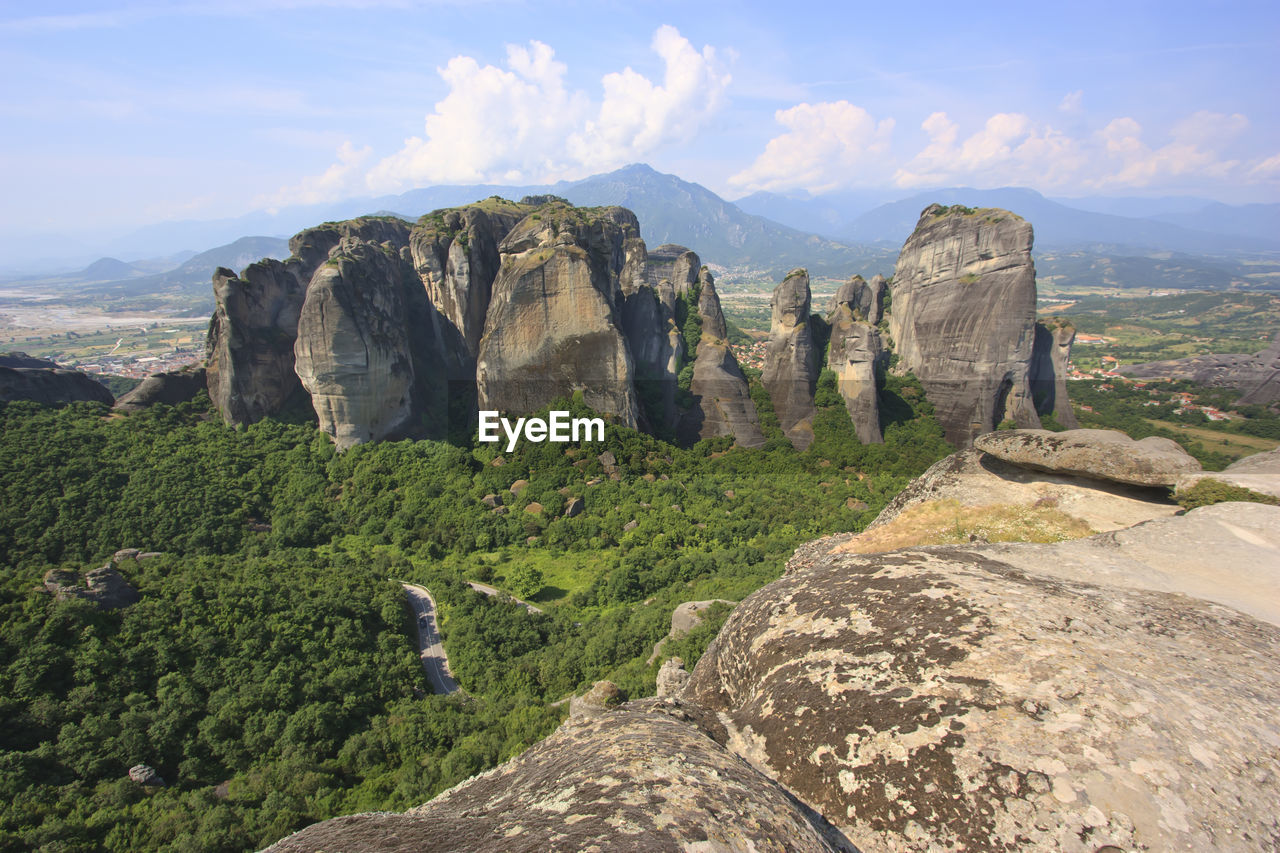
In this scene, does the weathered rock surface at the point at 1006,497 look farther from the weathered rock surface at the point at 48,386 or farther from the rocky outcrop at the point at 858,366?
the weathered rock surface at the point at 48,386

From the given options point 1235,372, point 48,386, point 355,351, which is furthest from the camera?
point 1235,372

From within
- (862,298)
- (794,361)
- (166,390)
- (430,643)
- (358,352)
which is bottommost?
(430,643)

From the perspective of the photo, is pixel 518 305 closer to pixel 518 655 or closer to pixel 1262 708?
pixel 518 655

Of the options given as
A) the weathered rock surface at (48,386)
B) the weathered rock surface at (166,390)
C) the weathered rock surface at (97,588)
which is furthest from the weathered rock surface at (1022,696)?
the weathered rock surface at (48,386)

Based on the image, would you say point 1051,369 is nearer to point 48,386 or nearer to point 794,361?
point 794,361

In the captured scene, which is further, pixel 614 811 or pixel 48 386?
pixel 48 386

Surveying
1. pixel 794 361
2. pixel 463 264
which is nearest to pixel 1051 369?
pixel 794 361
